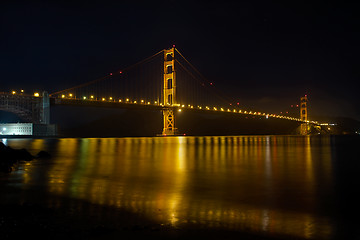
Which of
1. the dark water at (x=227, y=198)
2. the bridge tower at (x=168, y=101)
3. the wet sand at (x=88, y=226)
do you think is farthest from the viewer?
the bridge tower at (x=168, y=101)

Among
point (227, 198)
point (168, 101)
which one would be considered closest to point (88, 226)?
point (227, 198)

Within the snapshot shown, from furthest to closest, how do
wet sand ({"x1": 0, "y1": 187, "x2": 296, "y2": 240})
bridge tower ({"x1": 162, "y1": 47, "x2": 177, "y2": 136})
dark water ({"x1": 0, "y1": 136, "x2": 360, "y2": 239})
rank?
bridge tower ({"x1": 162, "y1": 47, "x2": 177, "y2": 136}), dark water ({"x1": 0, "y1": 136, "x2": 360, "y2": 239}), wet sand ({"x1": 0, "y1": 187, "x2": 296, "y2": 240})

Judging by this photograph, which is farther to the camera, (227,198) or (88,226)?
(227,198)

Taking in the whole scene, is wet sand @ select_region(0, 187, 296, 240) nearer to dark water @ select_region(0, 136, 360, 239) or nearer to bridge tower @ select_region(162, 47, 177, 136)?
dark water @ select_region(0, 136, 360, 239)

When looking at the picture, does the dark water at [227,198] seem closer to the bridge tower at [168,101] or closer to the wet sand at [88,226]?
the wet sand at [88,226]

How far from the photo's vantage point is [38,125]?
46.3 m

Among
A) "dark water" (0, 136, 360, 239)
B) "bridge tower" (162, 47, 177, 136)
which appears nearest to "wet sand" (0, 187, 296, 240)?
"dark water" (0, 136, 360, 239)

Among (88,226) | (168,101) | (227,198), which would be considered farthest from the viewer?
(168,101)

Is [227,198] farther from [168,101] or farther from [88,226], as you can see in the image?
[168,101]

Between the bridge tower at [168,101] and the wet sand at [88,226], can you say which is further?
the bridge tower at [168,101]

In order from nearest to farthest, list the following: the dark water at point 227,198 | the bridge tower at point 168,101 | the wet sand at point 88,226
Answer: the wet sand at point 88,226 < the dark water at point 227,198 < the bridge tower at point 168,101

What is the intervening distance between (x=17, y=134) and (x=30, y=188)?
4497 centimetres

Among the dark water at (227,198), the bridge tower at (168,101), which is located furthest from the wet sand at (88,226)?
the bridge tower at (168,101)

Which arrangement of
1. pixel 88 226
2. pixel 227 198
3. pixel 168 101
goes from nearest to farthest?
pixel 88 226 → pixel 227 198 → pixel 168 101
